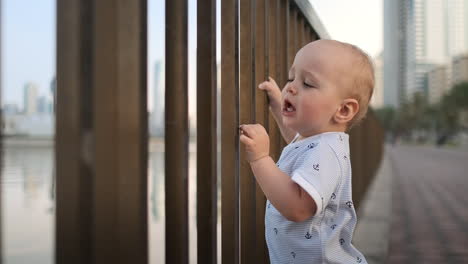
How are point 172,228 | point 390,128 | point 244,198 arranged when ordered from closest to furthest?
1. point 172,228
2. point 244,198
3. point 390,128

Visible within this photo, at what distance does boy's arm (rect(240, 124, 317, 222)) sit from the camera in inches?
52.2

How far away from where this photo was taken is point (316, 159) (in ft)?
4.50

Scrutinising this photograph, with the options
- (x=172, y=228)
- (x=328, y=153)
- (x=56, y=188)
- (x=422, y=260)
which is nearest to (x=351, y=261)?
(x=328, y=153)

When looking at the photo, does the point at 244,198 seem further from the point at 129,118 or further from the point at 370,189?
the point at 370,189

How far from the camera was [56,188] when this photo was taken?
80 cm

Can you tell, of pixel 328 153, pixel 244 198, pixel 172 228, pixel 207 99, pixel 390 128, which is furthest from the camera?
pixel 390 128

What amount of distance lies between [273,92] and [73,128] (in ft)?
3.84

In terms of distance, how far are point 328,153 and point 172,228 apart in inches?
19.0

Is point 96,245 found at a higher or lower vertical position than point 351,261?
higher

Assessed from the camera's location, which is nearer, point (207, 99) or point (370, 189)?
point (207, 99)

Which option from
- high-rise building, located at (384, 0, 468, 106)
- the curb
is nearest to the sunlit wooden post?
the curb

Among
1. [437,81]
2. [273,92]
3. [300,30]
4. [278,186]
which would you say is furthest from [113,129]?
[437,81]

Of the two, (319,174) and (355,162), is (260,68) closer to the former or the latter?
(319,174)

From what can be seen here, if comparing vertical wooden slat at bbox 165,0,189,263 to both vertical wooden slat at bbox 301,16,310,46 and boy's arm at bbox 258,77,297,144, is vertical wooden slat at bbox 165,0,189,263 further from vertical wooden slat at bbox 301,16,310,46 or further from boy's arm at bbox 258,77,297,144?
vertical wooden slat at bbox 301,16,310,46
